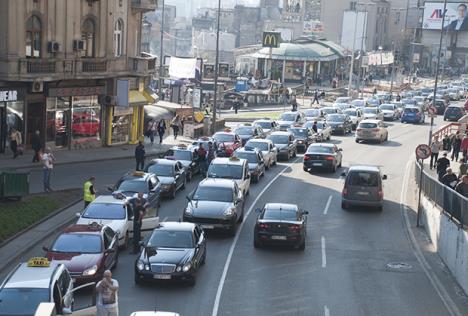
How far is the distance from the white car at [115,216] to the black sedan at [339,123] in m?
36.1

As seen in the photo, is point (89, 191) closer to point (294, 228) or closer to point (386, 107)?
point (294, 228)

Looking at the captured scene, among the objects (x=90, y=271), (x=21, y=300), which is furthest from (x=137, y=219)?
(x=21, y=300)

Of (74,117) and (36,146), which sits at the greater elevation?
(74,117)

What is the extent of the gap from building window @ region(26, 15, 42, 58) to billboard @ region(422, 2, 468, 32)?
121625 mm

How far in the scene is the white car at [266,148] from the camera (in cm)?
4294

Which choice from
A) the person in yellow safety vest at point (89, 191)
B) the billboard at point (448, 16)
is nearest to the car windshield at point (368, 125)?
the person in yellow safety vest at point (89, 191)

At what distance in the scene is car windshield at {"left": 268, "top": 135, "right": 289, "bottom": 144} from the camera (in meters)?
47.3

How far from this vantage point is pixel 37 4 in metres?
41.8

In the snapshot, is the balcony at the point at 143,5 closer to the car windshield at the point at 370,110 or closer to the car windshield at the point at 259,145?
the car windshield at the point at 259,145

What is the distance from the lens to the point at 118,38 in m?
49.8

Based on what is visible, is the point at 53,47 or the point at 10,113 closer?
the point at 10,113

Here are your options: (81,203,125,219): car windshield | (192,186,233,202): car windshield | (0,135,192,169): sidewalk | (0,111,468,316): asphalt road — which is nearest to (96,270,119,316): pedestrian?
(0,111,468,316): asphalt road

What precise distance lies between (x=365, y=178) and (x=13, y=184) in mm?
13274

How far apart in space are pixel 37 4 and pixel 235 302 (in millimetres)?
25902
